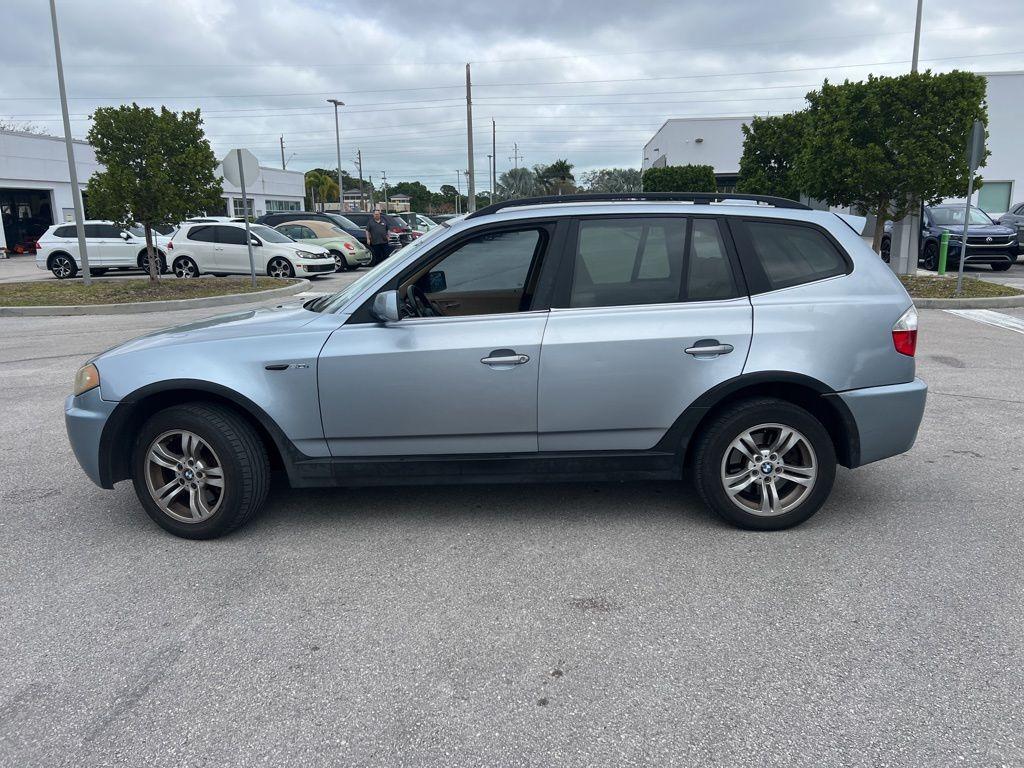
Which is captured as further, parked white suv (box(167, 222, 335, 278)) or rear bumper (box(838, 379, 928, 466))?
parked white suv (box(167, 222, 335, 278))

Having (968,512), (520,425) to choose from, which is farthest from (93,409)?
(968,512)

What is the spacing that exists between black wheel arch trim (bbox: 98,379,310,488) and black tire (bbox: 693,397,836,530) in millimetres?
2123

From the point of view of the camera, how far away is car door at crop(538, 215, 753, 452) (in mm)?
4094

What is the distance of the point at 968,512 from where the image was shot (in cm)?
457

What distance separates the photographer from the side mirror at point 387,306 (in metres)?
4.04

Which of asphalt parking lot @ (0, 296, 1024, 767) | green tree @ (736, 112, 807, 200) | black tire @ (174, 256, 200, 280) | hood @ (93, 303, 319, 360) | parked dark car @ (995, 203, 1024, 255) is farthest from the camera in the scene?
green tree @ (736, 112, 807, 200)

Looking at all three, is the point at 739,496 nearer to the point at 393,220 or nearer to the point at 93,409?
the point at 93,409

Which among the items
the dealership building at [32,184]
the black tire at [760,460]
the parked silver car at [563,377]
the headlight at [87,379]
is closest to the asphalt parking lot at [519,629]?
the black tire at [760,460]

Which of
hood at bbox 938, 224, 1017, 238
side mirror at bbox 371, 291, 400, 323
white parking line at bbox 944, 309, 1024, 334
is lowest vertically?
white parking line at bbox 944, 309, 1024, 334

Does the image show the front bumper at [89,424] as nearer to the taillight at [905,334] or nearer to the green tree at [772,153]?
the taillight at [905,334]

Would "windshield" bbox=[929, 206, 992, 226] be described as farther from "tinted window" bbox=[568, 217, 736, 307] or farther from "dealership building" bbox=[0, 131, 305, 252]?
"dealership building" bbox=[0, 131, 305, 252]

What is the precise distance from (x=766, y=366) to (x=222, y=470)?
2.88 m

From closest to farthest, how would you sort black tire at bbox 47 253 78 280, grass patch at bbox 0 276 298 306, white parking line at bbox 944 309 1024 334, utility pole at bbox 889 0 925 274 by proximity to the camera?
white parking line at bbox 944 309 1024 334, grass patch at bbox 0 276 298 306, utility pole at bbox 889 0 925 274, black tire at bbox 47 253 78 280

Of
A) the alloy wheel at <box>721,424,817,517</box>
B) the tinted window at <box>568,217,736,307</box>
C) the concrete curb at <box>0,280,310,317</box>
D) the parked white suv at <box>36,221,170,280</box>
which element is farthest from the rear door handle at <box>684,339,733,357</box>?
the parked white suv at <box>36,221,170,280</box>
